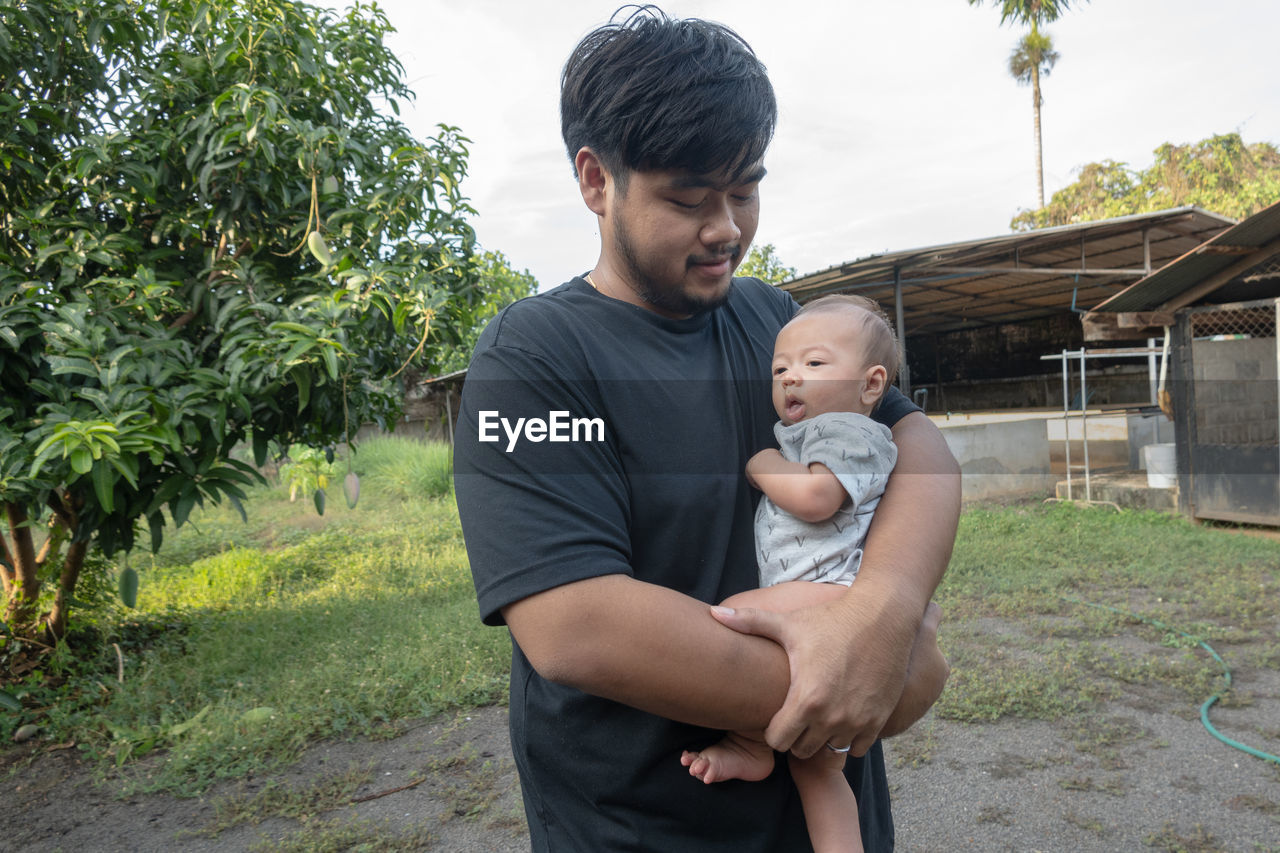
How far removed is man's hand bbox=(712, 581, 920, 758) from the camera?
91 centimetres

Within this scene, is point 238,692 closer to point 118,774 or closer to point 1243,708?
point 118,774

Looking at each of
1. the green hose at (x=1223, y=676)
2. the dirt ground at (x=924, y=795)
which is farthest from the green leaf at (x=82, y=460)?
the green hose at (x=1223, y=676)

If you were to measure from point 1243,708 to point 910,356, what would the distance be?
18.4 m

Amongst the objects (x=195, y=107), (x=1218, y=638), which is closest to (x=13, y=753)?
(x=195, y=107)

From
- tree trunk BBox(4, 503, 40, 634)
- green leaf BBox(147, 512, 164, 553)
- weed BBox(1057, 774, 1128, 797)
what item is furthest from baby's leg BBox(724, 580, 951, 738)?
tree trunk BBox(4, 503, 40, 634)

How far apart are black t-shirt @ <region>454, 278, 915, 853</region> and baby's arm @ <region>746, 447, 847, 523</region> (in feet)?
0.10

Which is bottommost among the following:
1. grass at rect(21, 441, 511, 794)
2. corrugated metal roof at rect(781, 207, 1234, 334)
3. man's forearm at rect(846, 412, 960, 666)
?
grass at rect(21, 441, 511, 794)

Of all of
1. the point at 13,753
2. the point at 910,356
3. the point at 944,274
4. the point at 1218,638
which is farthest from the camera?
the point at 910,356

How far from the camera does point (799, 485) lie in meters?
1.14

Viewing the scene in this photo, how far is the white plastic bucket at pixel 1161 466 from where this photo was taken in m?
8.59

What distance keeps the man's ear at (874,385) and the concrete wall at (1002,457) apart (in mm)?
9075

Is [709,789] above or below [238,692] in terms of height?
above

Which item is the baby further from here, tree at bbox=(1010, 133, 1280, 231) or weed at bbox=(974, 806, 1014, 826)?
A: tree at bbox=(1010, 133, 1280, 231)

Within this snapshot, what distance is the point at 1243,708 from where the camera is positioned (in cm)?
395
